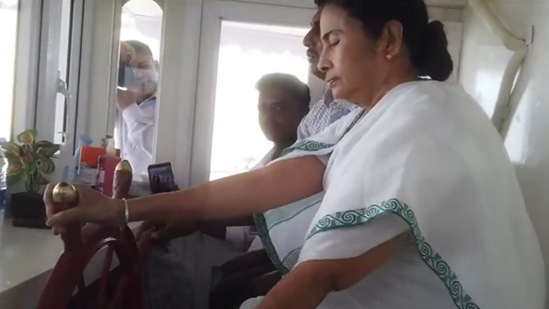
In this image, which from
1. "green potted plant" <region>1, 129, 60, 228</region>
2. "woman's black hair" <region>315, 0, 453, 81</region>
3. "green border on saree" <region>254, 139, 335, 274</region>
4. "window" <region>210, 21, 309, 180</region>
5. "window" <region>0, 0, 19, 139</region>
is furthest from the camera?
"window" <region>210, 21, 309, 180</region>

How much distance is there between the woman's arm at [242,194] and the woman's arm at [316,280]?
0.25m

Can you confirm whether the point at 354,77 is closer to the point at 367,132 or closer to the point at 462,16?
the point at 367,132

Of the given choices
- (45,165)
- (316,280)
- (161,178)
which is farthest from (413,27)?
(161,178)

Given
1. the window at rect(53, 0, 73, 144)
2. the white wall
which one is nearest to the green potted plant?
the window at rect(53, 0, 73, 144)

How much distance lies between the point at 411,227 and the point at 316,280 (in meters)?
0.12

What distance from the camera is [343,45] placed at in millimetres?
809

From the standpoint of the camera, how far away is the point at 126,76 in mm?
1973

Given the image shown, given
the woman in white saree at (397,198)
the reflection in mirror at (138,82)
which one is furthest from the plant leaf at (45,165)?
the woman in white saree at (397,198)

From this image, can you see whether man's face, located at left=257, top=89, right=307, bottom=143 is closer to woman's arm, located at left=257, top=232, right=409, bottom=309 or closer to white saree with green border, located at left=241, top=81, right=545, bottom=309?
white saree with green border, located at left=241, top=81, right=545, bottom=309

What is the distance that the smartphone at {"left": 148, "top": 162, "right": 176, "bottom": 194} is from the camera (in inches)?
69.8

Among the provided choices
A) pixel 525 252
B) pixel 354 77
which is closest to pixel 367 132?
pixel 354 77

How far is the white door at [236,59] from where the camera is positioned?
1.92 metres

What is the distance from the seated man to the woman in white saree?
92 cm

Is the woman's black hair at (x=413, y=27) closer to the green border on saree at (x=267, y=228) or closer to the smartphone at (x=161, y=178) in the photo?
the green border on saree at (x=267, y=228)
